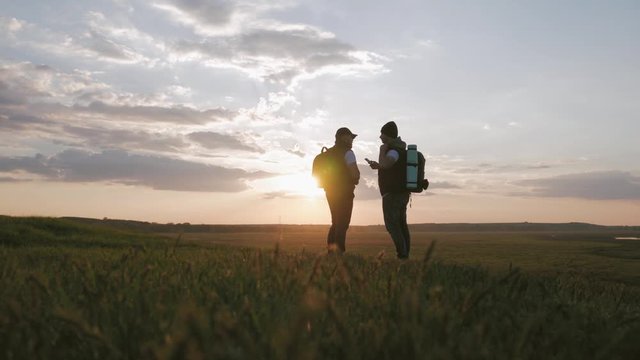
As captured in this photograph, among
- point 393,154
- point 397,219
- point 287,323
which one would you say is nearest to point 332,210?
point 397,219

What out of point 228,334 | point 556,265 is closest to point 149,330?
point 228,334

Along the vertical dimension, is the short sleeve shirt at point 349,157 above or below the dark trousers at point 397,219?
above

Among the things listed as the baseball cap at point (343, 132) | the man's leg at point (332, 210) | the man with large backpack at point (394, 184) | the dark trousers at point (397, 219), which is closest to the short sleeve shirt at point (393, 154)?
the man with large backpack at point (394, 184)

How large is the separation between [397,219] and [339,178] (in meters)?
1.66

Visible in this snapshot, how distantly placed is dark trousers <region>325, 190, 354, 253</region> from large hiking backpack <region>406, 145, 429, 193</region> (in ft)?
5.22

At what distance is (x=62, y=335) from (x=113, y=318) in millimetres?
270

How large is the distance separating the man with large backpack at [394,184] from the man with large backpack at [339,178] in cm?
81

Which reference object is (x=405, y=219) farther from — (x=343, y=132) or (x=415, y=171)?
(x=343, y=132)

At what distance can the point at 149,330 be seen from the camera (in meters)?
2.43

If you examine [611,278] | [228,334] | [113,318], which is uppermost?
[228,334]

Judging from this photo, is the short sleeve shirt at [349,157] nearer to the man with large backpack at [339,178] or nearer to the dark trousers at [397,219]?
the man with large backpack at [339,178]

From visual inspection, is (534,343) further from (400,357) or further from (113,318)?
(113,318)

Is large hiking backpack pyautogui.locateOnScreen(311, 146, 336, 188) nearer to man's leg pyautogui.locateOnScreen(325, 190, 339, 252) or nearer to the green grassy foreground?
man's leg pyautogui.locateOnScreen(325, 190, 339, 252)

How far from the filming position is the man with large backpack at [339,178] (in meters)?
13.2
